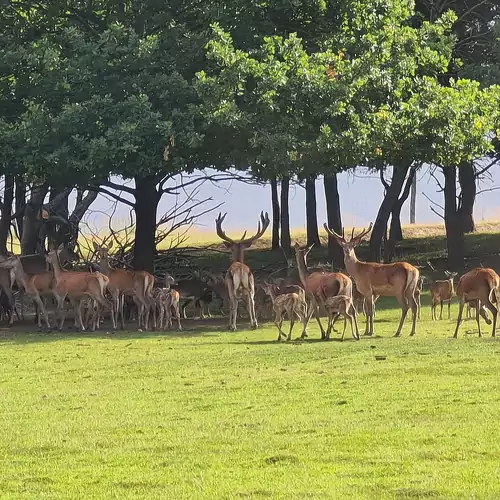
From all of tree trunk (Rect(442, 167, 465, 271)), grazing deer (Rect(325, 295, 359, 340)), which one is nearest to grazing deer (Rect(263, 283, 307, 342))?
grazing deer (Rect(325, 295, 359, 340))

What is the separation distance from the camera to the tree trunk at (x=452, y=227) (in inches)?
1278

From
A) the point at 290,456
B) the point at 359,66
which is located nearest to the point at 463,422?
the point at 290,456

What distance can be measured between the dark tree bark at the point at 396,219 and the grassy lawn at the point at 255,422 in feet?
47.7

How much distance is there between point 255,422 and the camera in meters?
10.6

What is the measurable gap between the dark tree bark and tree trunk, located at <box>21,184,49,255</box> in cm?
959

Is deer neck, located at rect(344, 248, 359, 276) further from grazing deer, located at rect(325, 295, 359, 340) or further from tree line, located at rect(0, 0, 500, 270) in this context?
tree line, located at rect(0, 0, 500, 270)

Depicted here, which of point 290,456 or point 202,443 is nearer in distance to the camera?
point 290,456

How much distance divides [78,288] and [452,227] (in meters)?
14.0

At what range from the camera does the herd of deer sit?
19031 mm

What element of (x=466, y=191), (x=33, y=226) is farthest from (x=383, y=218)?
(x=466, y=191)

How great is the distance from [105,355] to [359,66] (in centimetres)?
893

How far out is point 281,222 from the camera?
39156mm

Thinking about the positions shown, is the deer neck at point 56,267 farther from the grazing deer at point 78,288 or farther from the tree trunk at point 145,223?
the tree trunk at point 145,223

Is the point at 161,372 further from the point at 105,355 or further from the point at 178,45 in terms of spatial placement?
the point at 178,45
